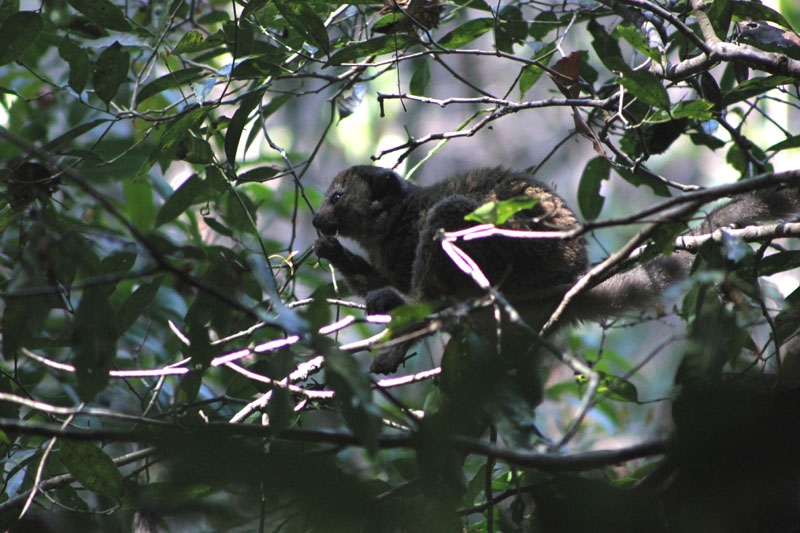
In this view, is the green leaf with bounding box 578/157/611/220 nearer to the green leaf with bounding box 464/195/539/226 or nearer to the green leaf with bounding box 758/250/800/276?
the green leaf with bounding box 758/250/800/276

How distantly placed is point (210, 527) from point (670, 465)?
1.15 m

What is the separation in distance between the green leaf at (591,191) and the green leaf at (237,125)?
2163 millimetres

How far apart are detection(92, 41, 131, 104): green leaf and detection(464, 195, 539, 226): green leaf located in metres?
2.41

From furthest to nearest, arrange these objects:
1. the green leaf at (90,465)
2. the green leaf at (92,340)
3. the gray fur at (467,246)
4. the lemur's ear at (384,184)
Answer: the lemur's ear at (384,184)
the gray fur at (467,246)
the green leaf at (90,465)
the green leaf at (92,340)

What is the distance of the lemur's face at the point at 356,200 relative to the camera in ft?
19.9

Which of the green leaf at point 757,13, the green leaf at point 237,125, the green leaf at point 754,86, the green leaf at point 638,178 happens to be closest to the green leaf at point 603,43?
the green leaf at point 638,178

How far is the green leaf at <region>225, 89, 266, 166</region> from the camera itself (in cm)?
410

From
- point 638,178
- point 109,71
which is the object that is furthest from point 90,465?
point 638,178

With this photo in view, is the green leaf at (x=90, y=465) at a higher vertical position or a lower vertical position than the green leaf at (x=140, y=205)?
lower

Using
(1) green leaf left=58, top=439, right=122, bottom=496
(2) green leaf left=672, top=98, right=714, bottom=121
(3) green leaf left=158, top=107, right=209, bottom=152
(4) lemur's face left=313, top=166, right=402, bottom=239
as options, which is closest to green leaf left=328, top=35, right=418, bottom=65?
(3) green leaf left=158, top=107, right=209, bottom=152

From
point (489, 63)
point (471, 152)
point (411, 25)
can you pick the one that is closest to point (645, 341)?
point (471, 152)

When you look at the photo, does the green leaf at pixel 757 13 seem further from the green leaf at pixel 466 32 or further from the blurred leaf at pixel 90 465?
the blurred leaf at pixel 90 465

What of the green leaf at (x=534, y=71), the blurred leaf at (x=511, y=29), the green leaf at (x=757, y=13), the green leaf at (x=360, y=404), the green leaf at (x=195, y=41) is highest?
the blurred leaf at (x=511, y=29)

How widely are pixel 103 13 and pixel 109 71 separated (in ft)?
1.24
